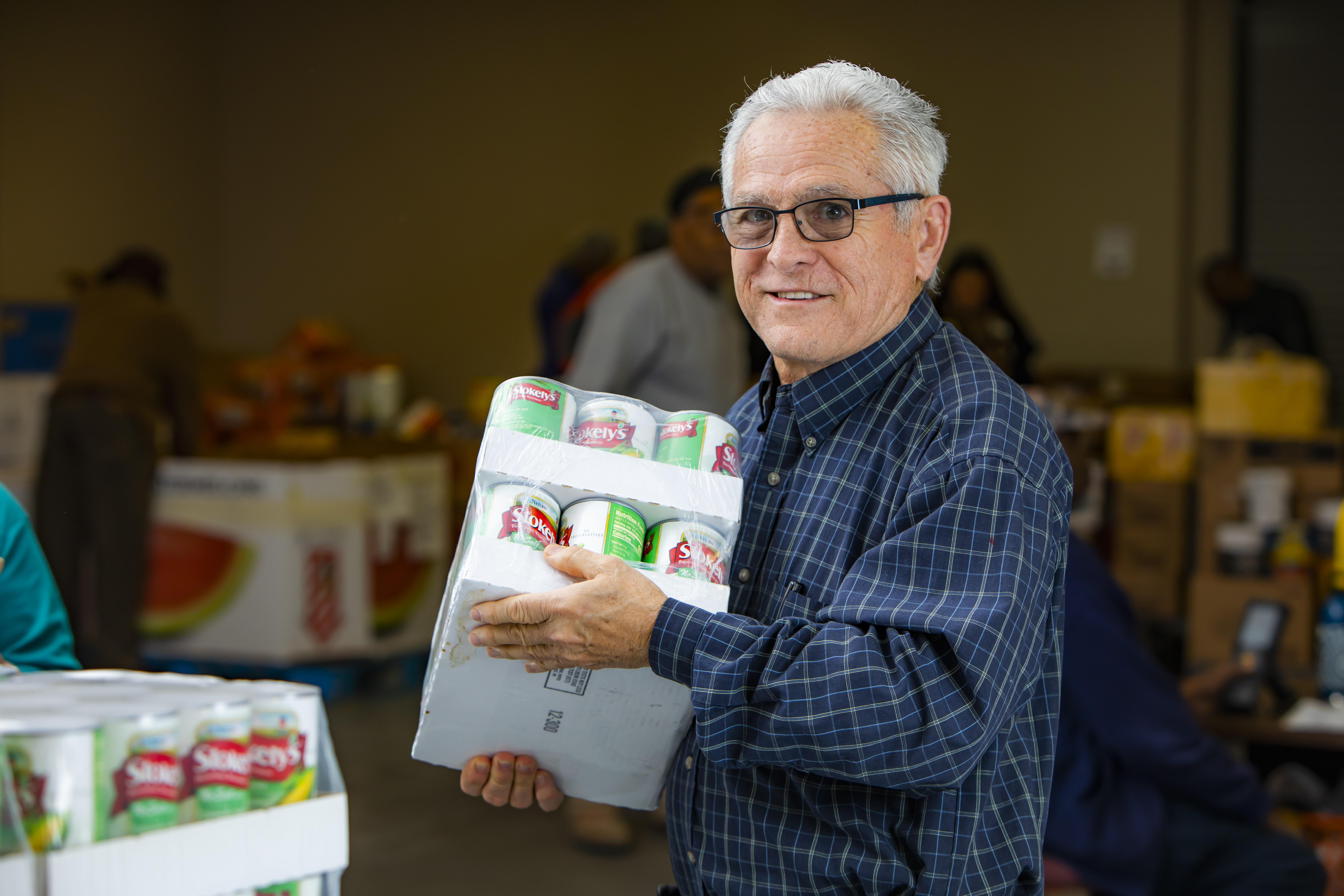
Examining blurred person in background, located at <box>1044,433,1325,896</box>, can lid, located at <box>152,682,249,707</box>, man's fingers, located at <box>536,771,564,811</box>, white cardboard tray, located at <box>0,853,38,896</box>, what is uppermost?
can lid, located at <box>152,682,249,707</box>

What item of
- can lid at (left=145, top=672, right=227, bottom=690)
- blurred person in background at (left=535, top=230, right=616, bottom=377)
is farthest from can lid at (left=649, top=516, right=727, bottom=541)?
blurred person in background at (left=535, top=230, right=616, bottom=377)

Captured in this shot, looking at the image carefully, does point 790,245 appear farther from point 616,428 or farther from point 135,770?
point 135,770

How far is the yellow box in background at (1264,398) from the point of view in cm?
517

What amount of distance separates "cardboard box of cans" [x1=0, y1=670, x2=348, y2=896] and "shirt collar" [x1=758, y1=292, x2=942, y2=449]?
57cm

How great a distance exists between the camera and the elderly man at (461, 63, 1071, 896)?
43.1 inches

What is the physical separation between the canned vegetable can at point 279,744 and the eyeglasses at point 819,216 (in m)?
0.61

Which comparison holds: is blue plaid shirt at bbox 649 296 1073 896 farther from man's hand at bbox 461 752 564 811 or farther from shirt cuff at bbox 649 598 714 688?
man's hand at bbox 461 752 564 811

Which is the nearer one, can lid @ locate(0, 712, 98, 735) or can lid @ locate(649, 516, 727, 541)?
can lid @ locate(0, 712, 98, 735)

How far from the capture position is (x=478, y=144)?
835 centimetres

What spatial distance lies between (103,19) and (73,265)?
57.7 inches

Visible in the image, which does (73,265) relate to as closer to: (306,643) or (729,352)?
(306,643)

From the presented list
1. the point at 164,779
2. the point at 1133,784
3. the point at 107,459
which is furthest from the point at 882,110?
the point at 107,459

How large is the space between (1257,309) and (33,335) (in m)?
5.95

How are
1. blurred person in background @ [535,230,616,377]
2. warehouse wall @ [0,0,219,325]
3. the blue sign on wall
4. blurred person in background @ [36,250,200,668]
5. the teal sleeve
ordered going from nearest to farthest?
the teal sleeve, blurred person in background @ [36,250,200,668], the blue sign on wall, blurred person in background @ [535,230,616,377], warehouse wall @ [0,0,219,325]
